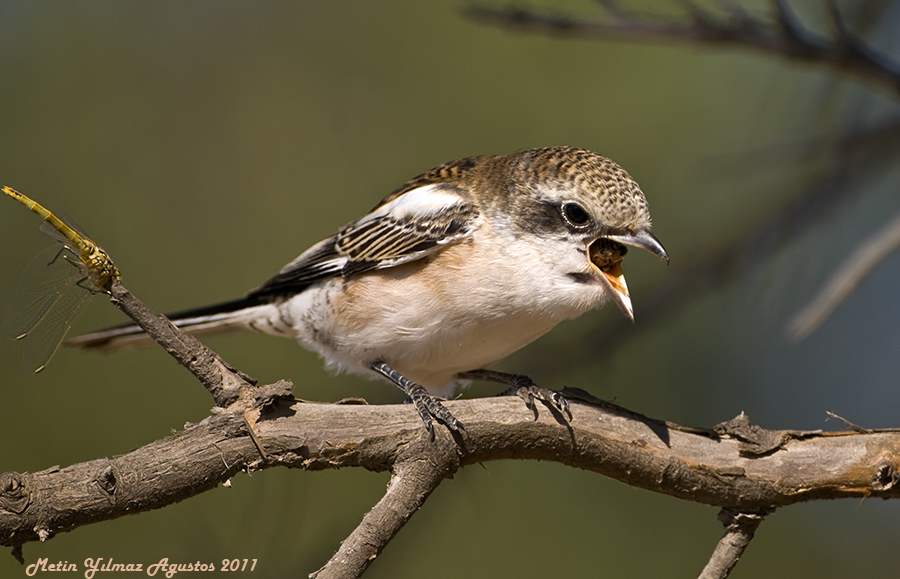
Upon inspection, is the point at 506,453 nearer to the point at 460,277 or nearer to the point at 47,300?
the point at 460,277

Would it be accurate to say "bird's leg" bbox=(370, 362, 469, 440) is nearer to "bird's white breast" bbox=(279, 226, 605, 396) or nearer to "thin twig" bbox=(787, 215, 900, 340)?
"bird's white breast" bbox=(279, 226, 605, 396)

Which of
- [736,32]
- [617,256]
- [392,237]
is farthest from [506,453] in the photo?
[736,32]

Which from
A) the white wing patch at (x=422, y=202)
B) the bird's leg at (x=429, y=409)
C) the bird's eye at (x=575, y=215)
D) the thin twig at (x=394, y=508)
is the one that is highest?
the white wing patch at (x=422, y=202)

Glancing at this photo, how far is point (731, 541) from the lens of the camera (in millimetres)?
2791

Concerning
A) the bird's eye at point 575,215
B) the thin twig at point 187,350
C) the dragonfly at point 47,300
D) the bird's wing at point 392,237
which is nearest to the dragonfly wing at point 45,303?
the dragonfly at point 47,300

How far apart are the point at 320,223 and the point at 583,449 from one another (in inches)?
155

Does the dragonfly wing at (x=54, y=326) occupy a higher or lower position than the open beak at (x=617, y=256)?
lower

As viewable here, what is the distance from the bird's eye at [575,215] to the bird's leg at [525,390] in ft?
2.22

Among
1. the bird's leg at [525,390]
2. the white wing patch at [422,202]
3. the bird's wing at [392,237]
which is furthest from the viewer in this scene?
the white wing patch at [422,202]

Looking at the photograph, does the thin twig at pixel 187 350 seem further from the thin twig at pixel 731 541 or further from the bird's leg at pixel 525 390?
the thin twig at pixel 731 541

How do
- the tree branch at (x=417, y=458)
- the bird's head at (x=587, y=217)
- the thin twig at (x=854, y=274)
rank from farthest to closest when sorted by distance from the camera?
the bird's head at (x=587, y=217) → the thin twig at (x=854, y=274) → the tree branch at (x=417, y=458)

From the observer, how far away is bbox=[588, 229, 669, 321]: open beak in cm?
318

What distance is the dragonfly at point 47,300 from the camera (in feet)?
7.89

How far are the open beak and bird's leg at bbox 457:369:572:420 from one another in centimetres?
44
